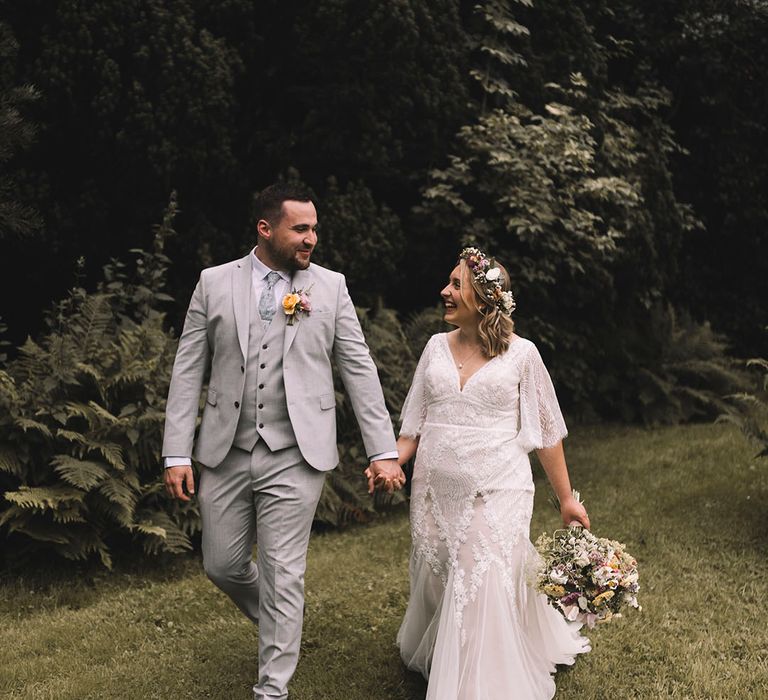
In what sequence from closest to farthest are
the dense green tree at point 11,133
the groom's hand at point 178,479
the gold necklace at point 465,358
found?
the groom's hand at point 178,479 → the gold necklace at point 465,358 → the dense green tree at point 11,133

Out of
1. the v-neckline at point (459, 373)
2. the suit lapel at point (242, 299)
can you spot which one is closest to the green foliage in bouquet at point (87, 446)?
the suit lapel at point (242, 299)

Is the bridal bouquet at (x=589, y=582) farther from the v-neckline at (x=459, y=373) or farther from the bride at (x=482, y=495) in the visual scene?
the v-neckline at (x=459, y=373)

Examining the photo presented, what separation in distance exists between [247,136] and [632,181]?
14.6ft

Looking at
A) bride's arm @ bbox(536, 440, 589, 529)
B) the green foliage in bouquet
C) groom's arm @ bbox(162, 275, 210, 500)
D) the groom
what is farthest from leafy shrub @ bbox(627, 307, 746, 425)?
groom's arm @ bbox(162, 275, 210, 500)

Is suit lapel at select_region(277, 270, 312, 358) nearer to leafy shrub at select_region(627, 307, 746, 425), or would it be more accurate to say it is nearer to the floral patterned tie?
the floral patterned tie

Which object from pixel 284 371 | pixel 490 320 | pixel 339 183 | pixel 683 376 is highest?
pixel 339 183

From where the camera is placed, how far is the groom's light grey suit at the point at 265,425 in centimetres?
427

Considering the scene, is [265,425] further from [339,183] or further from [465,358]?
[339,183]

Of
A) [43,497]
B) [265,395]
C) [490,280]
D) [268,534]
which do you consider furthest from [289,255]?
[43,497]

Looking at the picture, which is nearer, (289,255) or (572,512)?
(289,255)

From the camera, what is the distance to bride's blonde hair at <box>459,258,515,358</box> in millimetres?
4578

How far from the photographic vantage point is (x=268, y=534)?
169 inches

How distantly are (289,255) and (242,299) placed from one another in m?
0.30

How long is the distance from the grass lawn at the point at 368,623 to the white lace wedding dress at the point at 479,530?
19.5 inches
